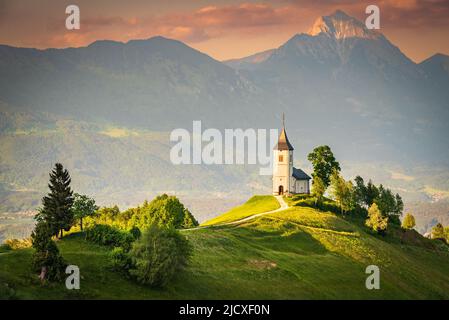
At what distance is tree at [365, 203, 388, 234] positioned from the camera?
135750mm

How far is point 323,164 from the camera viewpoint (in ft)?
497

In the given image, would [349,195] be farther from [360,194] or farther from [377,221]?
[360,194]

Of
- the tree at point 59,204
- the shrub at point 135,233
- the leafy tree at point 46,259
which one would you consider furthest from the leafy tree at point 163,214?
the leafy tree at point 46,259

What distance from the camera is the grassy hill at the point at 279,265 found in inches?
2884

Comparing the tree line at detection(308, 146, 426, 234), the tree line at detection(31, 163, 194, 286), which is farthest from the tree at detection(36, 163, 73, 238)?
the tree line at detection(308, 146, 426, 234)

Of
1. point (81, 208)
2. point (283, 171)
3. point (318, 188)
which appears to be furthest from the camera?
point (283, 171)

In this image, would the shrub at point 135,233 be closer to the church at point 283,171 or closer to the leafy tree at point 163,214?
the leafy tree at point 163,214

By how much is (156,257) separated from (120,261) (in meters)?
3.81

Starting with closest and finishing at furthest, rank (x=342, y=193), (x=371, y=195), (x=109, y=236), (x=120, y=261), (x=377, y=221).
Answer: (x=120, y=261)
(x=109, y=236)
(x=377, y=221)
(x=342, y=193)
(x=371, y=195)

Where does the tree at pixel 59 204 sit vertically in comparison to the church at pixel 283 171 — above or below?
below

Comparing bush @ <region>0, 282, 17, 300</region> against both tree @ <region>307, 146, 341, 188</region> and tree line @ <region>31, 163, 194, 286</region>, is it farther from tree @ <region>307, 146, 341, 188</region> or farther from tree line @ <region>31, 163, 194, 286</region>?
tree @ <region>307, 146, 341, 188</region>

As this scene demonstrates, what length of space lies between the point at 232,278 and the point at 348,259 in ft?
91.9

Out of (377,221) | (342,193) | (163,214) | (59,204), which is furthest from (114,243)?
(342,193)

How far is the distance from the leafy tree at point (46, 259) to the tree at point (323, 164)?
280ft
